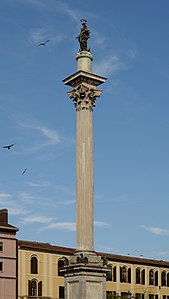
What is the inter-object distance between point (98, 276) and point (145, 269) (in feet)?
227

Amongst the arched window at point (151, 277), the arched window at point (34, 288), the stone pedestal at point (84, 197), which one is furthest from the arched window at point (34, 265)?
the stone pedestal at point (84, 197)

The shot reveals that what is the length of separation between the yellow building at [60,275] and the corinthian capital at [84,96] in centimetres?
5322

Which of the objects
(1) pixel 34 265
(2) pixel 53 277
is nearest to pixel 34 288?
(1) pixel 34 265

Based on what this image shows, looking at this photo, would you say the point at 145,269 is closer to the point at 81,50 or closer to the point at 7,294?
the point at 7,294

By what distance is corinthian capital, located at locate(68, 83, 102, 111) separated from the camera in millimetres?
32250

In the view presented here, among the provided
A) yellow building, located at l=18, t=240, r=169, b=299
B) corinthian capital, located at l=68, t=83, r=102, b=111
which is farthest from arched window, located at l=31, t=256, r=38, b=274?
corinthian capital, located at l=68, t=83, r=102, b=111

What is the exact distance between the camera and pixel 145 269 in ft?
322

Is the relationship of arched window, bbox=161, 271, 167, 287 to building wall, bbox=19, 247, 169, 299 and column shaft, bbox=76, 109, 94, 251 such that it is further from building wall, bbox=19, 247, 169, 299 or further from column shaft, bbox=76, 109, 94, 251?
Answer: column shaft, bbox=76, 109, 94, 251

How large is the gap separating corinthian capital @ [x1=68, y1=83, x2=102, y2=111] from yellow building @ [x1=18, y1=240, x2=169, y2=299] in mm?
53218

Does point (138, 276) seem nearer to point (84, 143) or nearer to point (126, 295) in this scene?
point (126, 295)

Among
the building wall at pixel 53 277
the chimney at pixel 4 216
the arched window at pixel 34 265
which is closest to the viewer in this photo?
the building wall at pixel 53 277

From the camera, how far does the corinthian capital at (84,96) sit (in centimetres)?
3225

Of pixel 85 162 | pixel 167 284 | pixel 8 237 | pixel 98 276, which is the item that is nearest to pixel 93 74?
pixel 85 162

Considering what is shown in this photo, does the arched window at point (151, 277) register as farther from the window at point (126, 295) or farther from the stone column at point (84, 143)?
the stone column at point (84, 143)
